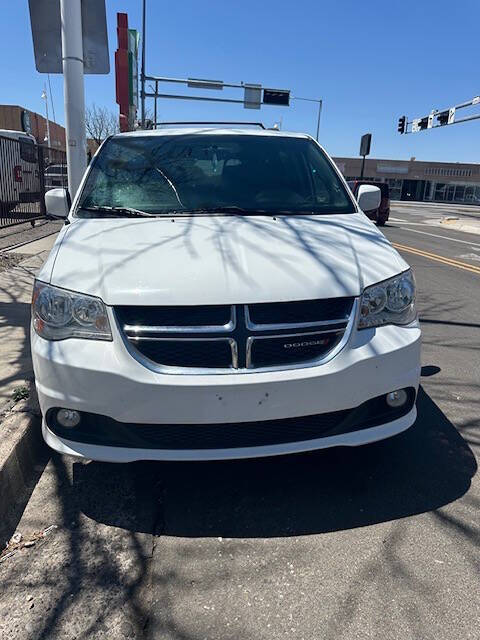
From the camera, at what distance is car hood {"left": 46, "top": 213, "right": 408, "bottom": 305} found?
252cm

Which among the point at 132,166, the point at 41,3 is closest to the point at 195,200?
the point at 132,166

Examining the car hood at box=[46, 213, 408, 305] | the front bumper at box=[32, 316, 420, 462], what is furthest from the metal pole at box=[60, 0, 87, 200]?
the front bumper at box=[32, 316, 420, 462]

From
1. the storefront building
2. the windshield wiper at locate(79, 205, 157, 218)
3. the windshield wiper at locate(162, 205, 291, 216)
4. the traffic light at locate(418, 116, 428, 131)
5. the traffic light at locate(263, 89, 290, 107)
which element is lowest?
the storefront building

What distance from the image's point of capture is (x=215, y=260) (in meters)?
2.71

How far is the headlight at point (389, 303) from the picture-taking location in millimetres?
2705

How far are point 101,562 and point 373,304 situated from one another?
1.81 m

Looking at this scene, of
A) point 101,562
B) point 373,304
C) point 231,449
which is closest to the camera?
point 101,562

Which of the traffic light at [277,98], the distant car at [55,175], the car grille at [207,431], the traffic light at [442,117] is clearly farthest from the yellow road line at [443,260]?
the traffic light at [442,117]

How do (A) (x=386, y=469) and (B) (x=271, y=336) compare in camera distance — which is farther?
(A) (x=386, y=469)

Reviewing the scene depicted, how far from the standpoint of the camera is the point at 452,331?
20.2 feet

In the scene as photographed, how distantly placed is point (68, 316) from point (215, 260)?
786 mm

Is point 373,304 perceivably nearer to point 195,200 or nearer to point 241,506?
point 241,506

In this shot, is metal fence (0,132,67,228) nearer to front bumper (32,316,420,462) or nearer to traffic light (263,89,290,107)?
front bumper (32,316,420,462)

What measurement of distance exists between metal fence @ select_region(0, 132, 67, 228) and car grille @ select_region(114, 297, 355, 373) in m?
11.4
